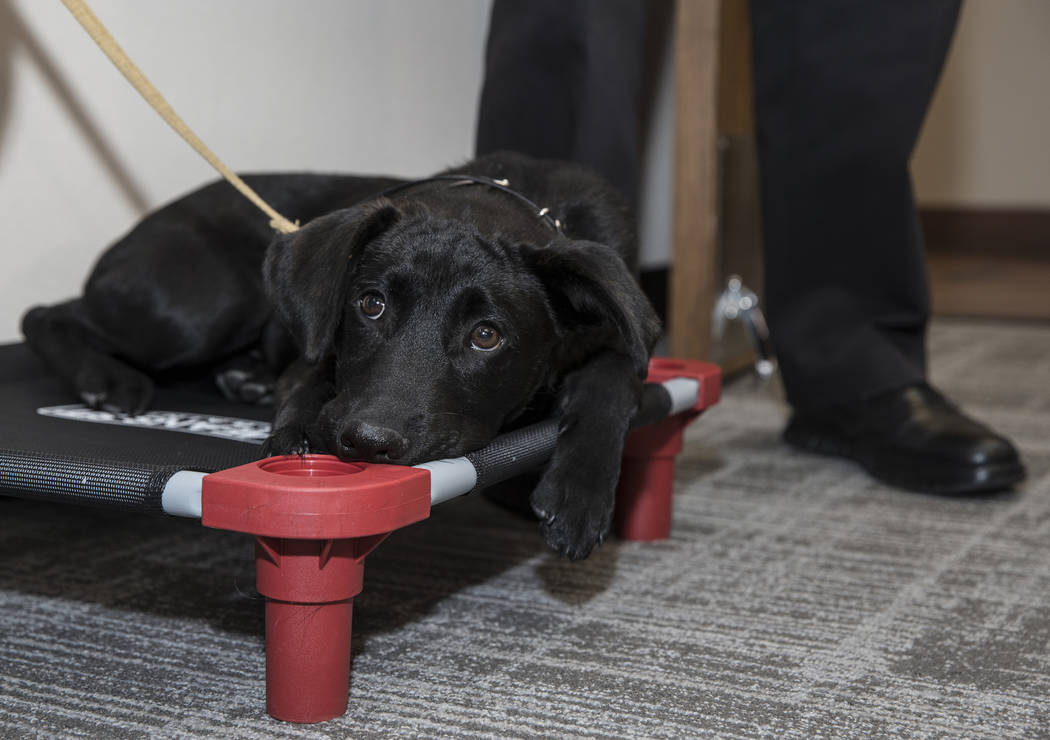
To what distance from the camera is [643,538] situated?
1.98m

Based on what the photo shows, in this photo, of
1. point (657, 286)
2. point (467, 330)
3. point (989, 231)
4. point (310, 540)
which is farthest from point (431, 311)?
point (989, 231)

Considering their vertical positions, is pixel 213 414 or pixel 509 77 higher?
pixel 509 77

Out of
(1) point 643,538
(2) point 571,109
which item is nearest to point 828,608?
(1) point 643,538

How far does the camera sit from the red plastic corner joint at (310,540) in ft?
3.71

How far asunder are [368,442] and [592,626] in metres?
0.48

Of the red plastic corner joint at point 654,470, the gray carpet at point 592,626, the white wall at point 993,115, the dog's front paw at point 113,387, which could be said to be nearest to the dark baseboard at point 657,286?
the gray carpet at point 592,626

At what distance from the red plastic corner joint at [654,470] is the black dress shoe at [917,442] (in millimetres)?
609

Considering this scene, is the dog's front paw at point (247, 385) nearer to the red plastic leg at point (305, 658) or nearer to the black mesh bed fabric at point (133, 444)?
the black mesh bed fabric at point (133, 444)

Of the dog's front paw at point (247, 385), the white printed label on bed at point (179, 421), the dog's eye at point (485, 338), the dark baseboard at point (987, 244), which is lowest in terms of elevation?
the dark baseboard at point (987, 244)

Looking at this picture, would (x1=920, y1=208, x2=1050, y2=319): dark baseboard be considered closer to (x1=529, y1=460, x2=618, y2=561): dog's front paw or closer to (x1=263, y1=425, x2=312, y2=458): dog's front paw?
(x1=529, y1=460, x2=618, y2=561): dog's front paw

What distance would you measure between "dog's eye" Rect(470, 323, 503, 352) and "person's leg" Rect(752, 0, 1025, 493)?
1.23m

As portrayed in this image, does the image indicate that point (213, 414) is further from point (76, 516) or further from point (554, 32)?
point (554, 32)

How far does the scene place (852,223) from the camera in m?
2.55

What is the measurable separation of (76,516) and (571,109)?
1.22m
